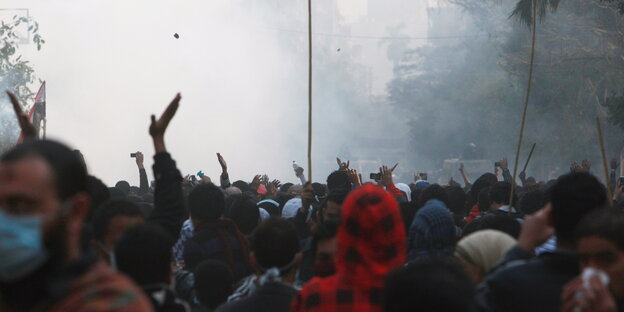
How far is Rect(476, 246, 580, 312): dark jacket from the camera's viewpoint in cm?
288

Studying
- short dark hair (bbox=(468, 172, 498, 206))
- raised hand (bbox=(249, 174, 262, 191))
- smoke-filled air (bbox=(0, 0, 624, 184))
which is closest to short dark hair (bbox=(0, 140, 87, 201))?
short dark hair (bbox=(468, 172, 498, 206))

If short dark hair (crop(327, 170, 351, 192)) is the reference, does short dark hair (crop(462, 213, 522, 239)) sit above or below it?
below

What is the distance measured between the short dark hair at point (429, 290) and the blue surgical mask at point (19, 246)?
94cm

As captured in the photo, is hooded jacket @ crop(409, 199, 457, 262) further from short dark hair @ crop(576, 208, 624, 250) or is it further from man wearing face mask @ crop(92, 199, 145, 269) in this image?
short dark hair @ crop(576, 208, 624, 250)

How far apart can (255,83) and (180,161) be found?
44.1 ft

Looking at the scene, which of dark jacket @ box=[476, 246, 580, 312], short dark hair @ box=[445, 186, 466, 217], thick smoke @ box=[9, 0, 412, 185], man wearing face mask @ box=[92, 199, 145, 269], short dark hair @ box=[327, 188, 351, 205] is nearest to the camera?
dark jacket @ box=[476, 246, 580, 312]

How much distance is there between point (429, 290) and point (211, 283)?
7.59 feet

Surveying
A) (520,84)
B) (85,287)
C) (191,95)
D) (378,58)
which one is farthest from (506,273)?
(378,58)

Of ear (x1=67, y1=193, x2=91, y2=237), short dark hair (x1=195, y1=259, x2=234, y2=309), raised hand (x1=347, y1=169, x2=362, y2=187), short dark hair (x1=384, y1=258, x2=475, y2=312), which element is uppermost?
ear (x1=67, y1=193, x2=91, y2=237)

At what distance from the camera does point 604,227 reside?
2697 mm

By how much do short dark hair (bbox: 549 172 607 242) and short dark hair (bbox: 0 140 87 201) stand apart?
5.54 feet

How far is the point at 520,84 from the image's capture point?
107 ft

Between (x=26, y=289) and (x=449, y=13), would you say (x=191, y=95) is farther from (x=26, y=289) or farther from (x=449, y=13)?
(x=26, y=289)

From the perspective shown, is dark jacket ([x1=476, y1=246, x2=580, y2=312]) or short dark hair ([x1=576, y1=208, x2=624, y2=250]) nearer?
short dark hair ([x1=576, y1=208, x2=624, y2=250])
